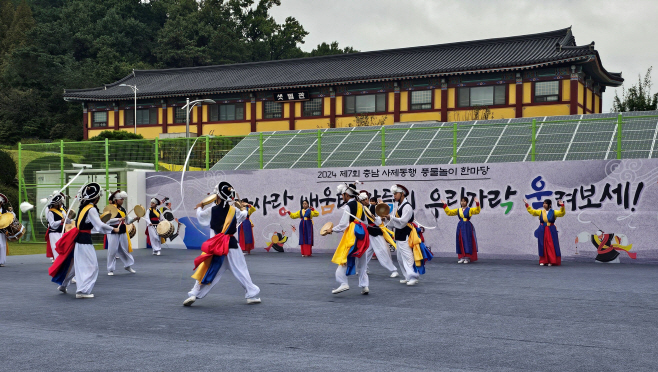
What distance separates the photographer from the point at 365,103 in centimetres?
3338

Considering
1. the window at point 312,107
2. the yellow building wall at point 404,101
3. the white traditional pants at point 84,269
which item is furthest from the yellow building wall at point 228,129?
the white traditional pants at point 84,269

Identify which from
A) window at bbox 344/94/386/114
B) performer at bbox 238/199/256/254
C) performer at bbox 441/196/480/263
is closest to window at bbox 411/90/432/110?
window at bbox 344/94/386/114

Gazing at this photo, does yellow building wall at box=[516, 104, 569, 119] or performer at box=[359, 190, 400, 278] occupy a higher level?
yellow building wall at box=[516, 104, 569, 119]

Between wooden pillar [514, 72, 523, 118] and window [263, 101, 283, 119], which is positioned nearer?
wooden pillar [514, 72, 523, 118]

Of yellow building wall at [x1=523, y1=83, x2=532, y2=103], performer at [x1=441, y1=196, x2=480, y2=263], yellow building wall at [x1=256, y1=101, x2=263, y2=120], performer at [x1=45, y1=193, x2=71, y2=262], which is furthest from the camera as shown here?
yellow building wall at [x1=256, y1=101, x2=263, y2=120]

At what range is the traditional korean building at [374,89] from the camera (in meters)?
29.3

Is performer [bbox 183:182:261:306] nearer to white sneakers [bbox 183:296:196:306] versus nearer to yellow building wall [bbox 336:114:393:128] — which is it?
white sneakers [bbox 183:296:196:306]

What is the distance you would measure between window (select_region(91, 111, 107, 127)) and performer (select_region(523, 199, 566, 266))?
109 feet

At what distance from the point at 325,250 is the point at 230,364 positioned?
13742 mm

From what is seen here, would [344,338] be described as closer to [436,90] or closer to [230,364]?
[230,364]

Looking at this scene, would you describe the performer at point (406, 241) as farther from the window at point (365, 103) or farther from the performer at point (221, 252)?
the window at point (365, 103)

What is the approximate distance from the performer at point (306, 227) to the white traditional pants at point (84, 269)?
892 cm

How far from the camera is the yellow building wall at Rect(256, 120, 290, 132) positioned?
35.3 m

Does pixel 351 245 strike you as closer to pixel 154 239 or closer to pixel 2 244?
pixel 2 244
